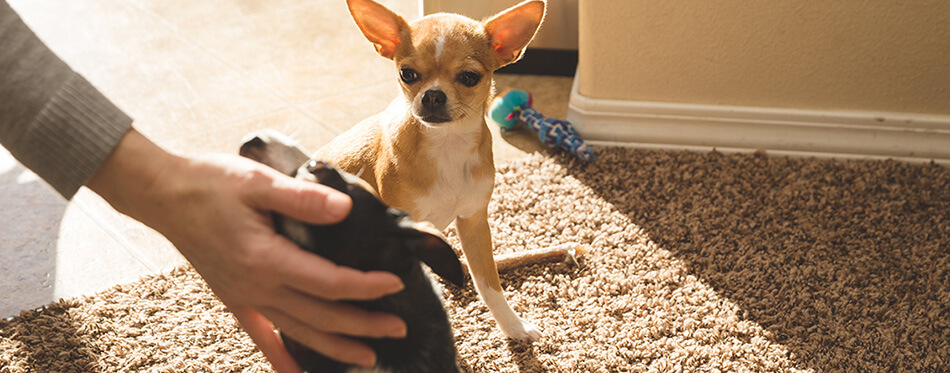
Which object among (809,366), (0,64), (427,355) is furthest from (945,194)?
(0,64)

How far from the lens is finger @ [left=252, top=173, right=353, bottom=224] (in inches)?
30.0

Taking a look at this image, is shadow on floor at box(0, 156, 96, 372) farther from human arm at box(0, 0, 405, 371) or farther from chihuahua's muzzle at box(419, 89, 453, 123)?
human arm at box(0, 0, 405, 371)

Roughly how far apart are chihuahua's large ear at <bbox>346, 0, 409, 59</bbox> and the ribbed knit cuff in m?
0.86

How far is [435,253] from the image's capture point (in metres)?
0.89

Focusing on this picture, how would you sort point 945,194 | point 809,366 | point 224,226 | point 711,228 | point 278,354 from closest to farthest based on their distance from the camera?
point 224,226 → point 278,354 → point 809,366 → point 711,228 → point 945,194

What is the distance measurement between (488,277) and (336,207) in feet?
3.37

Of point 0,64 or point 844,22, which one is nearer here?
point 0,64

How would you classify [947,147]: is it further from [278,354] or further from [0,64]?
[0,64]

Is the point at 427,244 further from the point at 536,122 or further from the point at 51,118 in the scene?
→ the point at 536,122

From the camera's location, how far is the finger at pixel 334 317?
2.59 feet

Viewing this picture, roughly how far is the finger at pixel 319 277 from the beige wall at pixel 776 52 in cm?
193

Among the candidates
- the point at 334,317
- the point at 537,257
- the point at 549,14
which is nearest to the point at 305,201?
the point at 334,317

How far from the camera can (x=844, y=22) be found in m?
2.40

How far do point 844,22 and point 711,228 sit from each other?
33.8 inches
